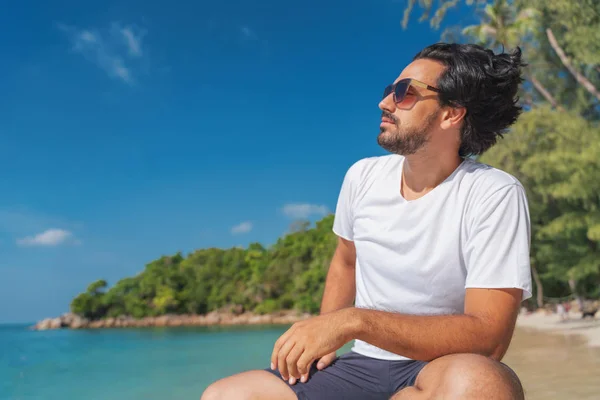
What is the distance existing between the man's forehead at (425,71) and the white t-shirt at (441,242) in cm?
28

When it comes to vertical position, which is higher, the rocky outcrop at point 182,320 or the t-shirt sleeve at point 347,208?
the rocky outcrop at point 182,320

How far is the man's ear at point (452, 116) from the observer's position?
177 cm

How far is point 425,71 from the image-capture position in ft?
5.88

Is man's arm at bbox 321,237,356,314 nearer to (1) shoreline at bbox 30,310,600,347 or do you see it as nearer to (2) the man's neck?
(2) the man's neck

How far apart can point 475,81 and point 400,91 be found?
0.23m

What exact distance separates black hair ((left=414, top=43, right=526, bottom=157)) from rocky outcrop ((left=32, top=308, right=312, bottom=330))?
132 feet

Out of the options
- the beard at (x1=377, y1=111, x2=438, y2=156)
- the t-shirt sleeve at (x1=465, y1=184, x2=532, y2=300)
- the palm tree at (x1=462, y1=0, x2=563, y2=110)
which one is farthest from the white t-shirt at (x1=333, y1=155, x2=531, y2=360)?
the palm tree at (x1=462, y1=0, x2=563, y2=110)

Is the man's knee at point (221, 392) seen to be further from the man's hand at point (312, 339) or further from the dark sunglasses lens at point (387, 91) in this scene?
the dark sunglasses lens at point (387, 91)

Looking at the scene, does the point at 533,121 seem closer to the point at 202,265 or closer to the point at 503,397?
the point at 503,397

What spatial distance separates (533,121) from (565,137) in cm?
103

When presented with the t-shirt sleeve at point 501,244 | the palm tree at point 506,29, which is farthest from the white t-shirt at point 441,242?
the palm tree at point 506,29

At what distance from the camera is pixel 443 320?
4.52 ft

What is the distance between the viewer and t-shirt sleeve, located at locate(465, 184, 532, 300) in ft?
4.64

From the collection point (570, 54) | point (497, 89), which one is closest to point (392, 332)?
point (497, 89)
